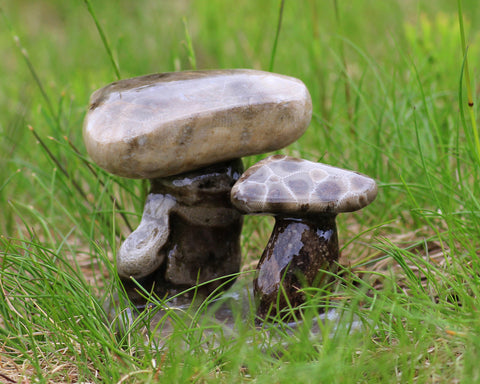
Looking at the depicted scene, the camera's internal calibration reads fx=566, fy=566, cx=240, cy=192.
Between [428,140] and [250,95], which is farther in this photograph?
[428,140]

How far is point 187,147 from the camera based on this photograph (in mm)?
1708

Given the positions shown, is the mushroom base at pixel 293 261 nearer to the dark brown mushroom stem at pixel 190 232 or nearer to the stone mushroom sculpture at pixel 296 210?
the stone mushroom sculpture at pixel 296 210

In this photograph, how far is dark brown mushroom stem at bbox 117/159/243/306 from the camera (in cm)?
186

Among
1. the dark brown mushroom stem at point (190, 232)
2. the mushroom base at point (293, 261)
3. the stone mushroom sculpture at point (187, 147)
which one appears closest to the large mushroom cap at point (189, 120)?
the stone mushroom sculpture at point (187, 147)

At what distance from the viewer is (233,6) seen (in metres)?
4.86

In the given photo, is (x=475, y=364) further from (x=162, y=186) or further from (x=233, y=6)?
(x=233, y=6)

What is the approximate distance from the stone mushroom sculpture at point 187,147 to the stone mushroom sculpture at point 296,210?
139 millimetres

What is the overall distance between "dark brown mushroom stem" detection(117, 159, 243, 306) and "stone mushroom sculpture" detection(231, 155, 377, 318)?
7.5 inches

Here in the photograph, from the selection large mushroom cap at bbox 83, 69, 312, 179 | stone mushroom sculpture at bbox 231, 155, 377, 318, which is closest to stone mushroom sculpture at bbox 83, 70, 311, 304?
large mushroom cap at bbox 83, 69, 312, 179

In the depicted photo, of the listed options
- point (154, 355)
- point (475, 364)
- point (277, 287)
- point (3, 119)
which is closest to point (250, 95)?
point (277, 287)

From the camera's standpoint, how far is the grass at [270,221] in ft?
4.87

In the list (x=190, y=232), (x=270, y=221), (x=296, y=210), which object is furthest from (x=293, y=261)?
(x=270, y=221)

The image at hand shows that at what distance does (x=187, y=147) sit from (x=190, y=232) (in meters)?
0.34

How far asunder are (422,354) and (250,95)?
891mm
